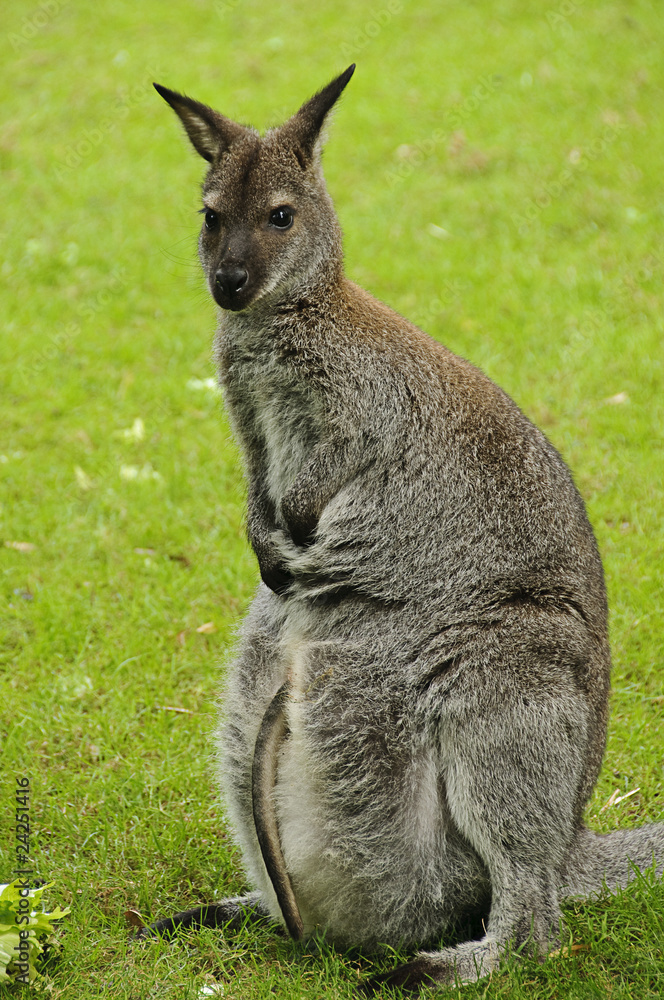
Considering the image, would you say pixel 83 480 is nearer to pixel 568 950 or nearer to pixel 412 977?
pixel 412 977

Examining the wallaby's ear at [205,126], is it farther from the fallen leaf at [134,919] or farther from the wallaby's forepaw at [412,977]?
the wallaby's forepaw at [412,977]

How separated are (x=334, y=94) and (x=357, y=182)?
19.8 feet

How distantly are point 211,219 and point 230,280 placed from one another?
357 mm

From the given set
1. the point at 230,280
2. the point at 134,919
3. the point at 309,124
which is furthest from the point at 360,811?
the point at 309,124

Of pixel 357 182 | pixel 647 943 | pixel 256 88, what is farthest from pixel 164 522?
pixel 256 88

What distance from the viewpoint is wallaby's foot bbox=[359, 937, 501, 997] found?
321cm

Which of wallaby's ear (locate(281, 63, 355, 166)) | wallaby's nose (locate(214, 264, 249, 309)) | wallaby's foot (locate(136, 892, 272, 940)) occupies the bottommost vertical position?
wallaby's foot (locate(136, 892, 272, 940))

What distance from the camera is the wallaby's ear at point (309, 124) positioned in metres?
3.77

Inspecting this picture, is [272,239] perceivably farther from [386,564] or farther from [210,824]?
[210,824]

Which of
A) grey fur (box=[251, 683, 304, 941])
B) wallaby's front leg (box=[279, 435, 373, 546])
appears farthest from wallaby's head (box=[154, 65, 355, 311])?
grey fur (box=[251, 683, 304, 941])

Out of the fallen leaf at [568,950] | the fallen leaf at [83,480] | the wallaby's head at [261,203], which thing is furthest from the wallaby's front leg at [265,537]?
the fallen leaf at [83,480]

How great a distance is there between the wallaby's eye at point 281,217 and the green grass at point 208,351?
19.6 inches

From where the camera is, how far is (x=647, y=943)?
3.34 meters

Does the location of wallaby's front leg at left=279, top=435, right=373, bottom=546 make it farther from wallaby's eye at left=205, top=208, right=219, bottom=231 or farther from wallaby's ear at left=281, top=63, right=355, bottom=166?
wallaby's ear at left=281, top=63, right=355, bottom=166
